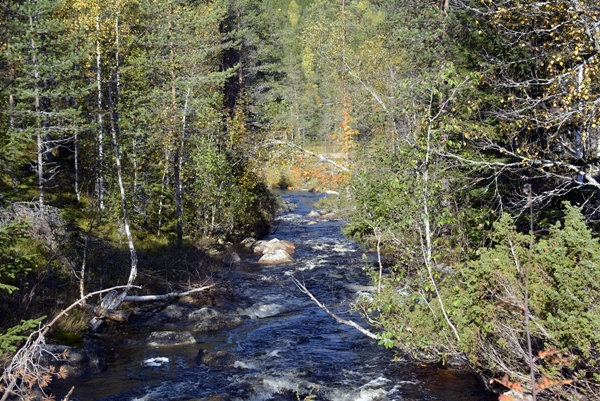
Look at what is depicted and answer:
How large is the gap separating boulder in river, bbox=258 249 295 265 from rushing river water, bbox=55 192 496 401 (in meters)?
3.98

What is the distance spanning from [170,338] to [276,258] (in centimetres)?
869

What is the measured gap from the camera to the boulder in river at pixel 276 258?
20141mm

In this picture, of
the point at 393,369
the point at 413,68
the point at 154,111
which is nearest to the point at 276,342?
the point at 393,369

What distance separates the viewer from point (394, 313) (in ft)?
29.1

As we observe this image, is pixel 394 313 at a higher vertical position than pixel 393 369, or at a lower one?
higher

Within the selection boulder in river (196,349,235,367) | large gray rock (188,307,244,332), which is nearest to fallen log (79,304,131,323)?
large gray rock (188,307,244,332)

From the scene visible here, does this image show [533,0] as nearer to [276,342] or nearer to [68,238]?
[276,342]

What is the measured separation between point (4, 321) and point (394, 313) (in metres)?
7.31

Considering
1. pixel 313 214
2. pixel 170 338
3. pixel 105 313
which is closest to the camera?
pixel 170 338

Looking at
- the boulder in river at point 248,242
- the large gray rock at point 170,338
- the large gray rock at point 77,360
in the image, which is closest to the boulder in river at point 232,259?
the boulder in river at point 248,242

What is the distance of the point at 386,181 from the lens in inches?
393

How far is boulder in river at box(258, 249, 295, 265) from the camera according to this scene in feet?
66.1

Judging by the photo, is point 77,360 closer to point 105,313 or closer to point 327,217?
point 105,313

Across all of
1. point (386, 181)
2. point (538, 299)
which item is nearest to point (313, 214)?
point (386, 181)
